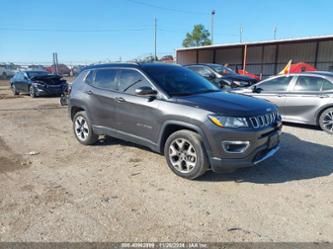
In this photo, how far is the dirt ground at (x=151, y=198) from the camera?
3.04 metres

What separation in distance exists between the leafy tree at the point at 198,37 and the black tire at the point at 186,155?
6110 cm

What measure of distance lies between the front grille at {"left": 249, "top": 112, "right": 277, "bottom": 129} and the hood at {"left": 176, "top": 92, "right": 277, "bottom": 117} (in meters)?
0.06

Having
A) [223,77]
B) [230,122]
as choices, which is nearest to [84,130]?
[230,122]

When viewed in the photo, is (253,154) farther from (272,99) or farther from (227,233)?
(272,99)

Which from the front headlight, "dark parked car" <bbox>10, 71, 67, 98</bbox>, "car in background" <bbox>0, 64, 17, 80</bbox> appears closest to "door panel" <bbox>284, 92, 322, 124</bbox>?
the front headlight

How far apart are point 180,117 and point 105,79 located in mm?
2125

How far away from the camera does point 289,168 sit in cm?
471

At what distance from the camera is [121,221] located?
3238 millimetres

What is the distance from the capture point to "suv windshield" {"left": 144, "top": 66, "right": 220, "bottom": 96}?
4730 millimetres

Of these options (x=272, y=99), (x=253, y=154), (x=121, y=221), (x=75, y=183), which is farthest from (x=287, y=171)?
(x=272, y=99)

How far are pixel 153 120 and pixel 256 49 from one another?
29582 mm

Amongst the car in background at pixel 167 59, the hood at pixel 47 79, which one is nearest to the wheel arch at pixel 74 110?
the hood at pixel 47 79

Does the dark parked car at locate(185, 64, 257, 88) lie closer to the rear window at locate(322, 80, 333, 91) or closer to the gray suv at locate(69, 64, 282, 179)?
the rear window at locate(322, 80, 333, 91)

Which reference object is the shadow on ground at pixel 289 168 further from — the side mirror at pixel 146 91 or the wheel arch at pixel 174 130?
the side mirror at pixel 146 91
